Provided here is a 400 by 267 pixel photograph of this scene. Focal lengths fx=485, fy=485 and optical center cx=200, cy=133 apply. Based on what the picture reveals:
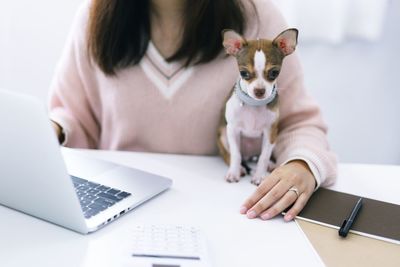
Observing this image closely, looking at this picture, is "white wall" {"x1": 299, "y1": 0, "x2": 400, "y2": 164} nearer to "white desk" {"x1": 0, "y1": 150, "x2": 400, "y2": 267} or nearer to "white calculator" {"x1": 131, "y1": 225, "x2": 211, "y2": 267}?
"white desk" {"x1": 0, "y1": 150, "x2": 400, "y2": 267}

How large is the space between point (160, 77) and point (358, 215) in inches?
21.0

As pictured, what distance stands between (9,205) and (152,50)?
1.64 feet

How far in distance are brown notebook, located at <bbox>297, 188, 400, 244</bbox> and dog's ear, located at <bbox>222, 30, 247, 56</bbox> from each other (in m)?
0.29

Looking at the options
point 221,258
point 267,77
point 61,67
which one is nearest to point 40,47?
point 61,67

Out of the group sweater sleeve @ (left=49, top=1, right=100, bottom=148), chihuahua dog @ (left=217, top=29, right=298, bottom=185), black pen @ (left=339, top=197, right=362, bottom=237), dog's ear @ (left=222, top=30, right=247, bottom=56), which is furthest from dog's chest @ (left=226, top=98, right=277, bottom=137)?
sweater sleeve @ (left=49, top=1, right=100, bottom=148)

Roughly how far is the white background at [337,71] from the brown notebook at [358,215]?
0.88m

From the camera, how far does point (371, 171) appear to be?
1028mm

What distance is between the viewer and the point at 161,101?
1107 millimetres

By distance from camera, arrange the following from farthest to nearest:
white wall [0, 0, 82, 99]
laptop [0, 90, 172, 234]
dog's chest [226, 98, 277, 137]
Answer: white wall [0, 0, 82, 99]
dog's chest [226, 98, 277, 137]
laptop [0, 90, 172, 234]

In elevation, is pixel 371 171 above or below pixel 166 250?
below

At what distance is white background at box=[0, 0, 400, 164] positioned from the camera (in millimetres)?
1518

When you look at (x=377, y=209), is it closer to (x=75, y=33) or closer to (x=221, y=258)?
(x=221, y=258)

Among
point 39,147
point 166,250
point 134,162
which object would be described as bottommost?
point 134,162

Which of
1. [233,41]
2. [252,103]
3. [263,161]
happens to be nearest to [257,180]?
[263,161]
